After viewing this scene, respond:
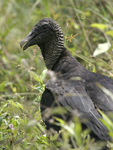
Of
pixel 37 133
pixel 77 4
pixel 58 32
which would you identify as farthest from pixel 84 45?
pixel 37 133

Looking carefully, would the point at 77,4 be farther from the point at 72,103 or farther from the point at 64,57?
the point at 72,103

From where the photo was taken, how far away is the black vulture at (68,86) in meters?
2.35

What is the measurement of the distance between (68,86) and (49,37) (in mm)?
804

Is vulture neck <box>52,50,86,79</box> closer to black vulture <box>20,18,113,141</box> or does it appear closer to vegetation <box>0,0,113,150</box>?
black vulture <box>20,18,113,141</box>

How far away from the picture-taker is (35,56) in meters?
3.36

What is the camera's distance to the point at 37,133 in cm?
280

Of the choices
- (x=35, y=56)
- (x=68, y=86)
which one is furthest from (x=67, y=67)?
(x=35, y=56)

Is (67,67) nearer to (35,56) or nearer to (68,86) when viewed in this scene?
(68,86)

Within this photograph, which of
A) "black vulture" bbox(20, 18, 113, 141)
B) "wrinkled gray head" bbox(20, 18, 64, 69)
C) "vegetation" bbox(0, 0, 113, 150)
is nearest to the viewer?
"black vulture" bbox(20, 18, 113, 141)

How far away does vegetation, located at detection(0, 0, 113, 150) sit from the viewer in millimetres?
2703

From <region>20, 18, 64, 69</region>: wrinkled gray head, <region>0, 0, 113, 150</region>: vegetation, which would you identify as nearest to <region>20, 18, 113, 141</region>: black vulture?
<region>20, 18, 64, 69</region>: wrinkled gray head

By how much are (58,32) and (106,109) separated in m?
1.15

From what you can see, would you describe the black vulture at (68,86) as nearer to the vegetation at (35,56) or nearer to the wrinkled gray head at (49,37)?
the wrinkled gray head at (49,37)

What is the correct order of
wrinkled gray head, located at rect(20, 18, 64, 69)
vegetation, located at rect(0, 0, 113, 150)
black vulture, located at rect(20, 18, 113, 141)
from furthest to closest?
wrinkled gray head, located at rect(20, 18, 64, 69) → vegetation, located at rect(0, 0, 113, 150) → black vulture, located at rect(20, 18, 113, 141)
